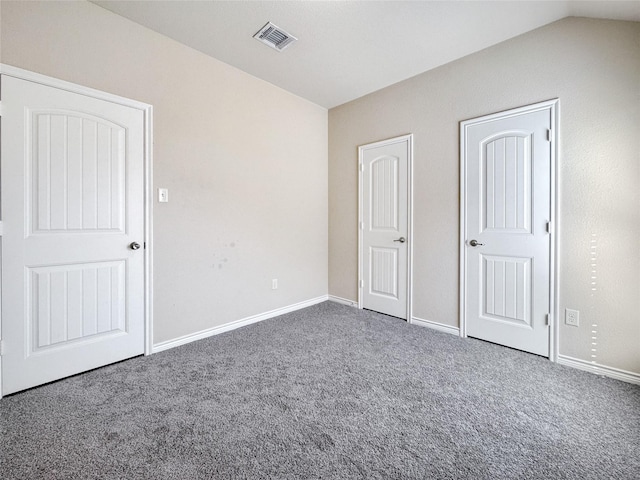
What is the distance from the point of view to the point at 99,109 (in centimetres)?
214

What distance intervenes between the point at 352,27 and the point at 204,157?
5.59ft

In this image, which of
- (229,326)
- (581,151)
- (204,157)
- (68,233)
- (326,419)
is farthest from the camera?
(229,326)

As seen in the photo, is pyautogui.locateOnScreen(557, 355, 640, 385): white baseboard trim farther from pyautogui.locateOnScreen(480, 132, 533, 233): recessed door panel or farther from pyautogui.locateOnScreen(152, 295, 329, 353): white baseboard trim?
pyautogui.locateOnScreen(152, 295, 329, 353): white baseboard trim

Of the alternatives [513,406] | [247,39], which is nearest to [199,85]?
[247,39]

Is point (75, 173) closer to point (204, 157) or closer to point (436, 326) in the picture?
point (204, 157)

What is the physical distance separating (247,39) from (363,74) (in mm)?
1242

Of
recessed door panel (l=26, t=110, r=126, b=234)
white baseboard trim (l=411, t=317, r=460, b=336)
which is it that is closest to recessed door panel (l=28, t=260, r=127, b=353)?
→ recessed door panel (l=26, t=110, r=126, b=234)

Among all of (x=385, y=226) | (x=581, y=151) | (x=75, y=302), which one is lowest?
(x=75, y=302)

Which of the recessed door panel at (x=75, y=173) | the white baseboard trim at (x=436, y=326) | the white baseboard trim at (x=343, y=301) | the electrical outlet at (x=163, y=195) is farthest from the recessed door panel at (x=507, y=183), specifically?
the recessed door panel at (x=75, y=173)

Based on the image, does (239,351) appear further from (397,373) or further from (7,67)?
(7,67)

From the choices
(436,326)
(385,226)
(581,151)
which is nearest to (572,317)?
(436,326)

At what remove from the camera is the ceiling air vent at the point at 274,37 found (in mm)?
2373

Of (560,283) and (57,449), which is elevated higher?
(560,283)

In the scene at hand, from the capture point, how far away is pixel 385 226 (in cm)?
344
